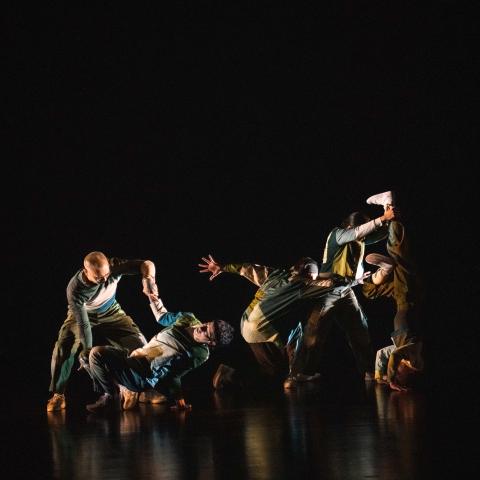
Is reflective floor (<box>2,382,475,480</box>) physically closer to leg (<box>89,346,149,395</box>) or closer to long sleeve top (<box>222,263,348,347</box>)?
leg (<box>89,346,149,395</box>)

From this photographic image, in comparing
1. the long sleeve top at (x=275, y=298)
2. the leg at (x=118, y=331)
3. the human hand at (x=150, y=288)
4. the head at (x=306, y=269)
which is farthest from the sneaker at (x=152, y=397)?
the head at (x=306, y=269)

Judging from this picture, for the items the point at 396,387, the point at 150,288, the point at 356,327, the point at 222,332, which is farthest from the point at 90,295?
the point at 356,327

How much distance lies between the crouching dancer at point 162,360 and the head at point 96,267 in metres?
0.65

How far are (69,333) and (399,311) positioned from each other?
2.38 m

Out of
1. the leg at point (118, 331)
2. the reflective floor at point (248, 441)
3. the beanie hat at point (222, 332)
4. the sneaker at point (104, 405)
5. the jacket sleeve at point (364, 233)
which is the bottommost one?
the reflective floor at point (248, 441)

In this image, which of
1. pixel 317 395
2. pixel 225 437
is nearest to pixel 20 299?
pixel 317 395

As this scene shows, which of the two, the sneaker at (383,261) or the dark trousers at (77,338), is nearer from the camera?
the dark trousers at (77,338)

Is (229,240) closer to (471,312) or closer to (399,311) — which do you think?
(471,312)

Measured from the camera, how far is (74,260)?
10742 millimetres

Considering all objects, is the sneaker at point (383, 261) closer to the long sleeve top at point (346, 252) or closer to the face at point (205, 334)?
the long sleeve top at point (346, 252)

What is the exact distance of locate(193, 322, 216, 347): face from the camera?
250 inches

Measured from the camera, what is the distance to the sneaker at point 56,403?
6.96 metres

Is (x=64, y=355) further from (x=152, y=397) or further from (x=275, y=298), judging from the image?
(x=275, y=298)

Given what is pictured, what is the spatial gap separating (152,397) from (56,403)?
653mm
